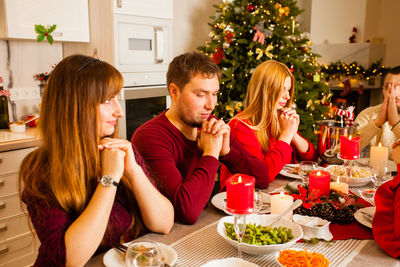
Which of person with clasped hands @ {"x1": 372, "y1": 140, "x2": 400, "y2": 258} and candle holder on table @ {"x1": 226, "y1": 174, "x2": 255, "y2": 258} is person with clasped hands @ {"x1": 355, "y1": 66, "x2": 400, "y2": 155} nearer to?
person with clasped hands @ {"x1": 372, "y1": 140, "x2": 400, "y2": 258}

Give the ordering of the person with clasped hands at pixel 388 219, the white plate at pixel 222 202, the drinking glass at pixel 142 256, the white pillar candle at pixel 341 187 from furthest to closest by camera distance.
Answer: the white pillar candle at pixel 341 187
the white plate at pixel 222 202
the person with clasped hands at pixel 388 219
the drinking glass at pixel 142 256

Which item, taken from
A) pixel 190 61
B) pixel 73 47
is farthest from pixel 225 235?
pixel 73 47

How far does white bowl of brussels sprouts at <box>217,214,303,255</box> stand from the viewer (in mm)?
1029

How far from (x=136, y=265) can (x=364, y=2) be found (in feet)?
23.3

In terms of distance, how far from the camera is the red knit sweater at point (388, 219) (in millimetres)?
1070

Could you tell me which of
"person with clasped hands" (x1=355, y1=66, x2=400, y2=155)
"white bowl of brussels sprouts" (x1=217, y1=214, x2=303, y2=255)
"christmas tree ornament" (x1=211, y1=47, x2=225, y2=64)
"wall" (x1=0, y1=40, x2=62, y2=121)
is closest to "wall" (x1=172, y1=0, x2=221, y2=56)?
"christmas tree ornament" (x1=211, y1=47, x2=225, y2=64)

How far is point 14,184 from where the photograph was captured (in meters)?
2.49

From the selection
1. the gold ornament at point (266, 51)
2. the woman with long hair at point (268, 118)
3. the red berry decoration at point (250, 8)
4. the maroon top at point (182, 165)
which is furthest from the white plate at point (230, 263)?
the red berry decoration at point (250, 8)

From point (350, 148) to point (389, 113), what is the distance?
119 cm

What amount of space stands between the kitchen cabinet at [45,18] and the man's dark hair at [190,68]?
60.8 inches

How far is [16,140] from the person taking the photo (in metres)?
2.44

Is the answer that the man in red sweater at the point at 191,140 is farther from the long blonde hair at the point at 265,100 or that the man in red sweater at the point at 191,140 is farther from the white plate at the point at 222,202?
the long blonde hair at the point at 265,100

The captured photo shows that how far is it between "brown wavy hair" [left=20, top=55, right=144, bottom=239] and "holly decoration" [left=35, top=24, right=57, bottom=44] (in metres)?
1.78

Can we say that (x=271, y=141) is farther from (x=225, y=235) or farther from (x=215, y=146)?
(x=225, y=235)
